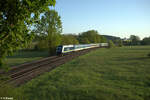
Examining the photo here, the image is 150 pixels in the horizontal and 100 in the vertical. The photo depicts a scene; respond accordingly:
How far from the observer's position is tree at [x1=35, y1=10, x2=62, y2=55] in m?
32.9

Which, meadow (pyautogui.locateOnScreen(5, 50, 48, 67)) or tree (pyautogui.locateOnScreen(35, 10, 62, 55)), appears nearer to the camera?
meadow (pyautogui.locateOnScreen(5, 50, 48, 67))

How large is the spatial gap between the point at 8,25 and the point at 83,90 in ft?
20.3

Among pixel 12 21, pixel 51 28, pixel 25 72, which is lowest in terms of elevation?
pixel 25 72

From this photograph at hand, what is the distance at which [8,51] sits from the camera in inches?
193

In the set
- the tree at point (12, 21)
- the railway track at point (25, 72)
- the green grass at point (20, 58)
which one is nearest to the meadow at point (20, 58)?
the green grass at point (20, 58)

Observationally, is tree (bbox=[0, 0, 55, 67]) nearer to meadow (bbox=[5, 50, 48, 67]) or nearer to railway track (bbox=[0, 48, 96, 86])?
railway track (bbox=[0, 48, 96, 86])

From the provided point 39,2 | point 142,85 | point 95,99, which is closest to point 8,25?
point 39,2

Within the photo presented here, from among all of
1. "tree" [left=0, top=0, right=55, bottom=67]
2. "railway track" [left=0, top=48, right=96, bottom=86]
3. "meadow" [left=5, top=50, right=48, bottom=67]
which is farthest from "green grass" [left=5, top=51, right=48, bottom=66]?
"tree" [left=0, top=0, right=55, bottom=67]

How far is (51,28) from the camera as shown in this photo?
1304 inches

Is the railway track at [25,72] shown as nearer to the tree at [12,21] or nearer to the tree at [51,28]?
the tree at [12,21]

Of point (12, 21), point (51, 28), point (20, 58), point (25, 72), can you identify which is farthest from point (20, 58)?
point (12, 21)

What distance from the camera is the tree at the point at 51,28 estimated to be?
108 ft

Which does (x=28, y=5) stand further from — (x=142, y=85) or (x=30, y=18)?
(x=142, y=85)

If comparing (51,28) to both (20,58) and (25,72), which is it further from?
(25,72)
